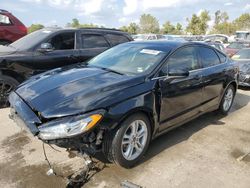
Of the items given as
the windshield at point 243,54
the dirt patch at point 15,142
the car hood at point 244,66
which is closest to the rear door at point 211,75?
the dirt patch at point 15,142

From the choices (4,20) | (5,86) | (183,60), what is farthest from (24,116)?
(4,20)

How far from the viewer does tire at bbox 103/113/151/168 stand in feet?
10.6

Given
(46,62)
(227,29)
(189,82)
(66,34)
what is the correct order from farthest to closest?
1. (227,29)
2. (66,34)
3. (46,62)
4. (189,82)

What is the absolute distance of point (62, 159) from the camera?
370 centimetres

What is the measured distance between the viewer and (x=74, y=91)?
10.9ft

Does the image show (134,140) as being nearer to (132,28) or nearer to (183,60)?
(183,60)

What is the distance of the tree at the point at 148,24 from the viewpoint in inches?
2559

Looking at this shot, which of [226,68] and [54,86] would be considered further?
[226,68]

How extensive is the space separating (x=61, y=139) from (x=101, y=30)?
4790 mm

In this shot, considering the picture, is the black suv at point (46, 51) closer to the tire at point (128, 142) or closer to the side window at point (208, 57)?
the side window at point (208, 57)

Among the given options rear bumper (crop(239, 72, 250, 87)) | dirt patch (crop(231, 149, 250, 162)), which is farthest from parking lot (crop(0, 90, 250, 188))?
rear bumper (crop(239, 72, 250, 87))

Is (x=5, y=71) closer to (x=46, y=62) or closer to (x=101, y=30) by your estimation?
(x=46, y=62)

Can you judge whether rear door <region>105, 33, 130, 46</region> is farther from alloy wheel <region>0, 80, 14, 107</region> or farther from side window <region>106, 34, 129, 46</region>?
alloy wheel <region>0, 80, 14, 107</region>

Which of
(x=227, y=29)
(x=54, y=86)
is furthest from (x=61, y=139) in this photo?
(x=227, y=29)
